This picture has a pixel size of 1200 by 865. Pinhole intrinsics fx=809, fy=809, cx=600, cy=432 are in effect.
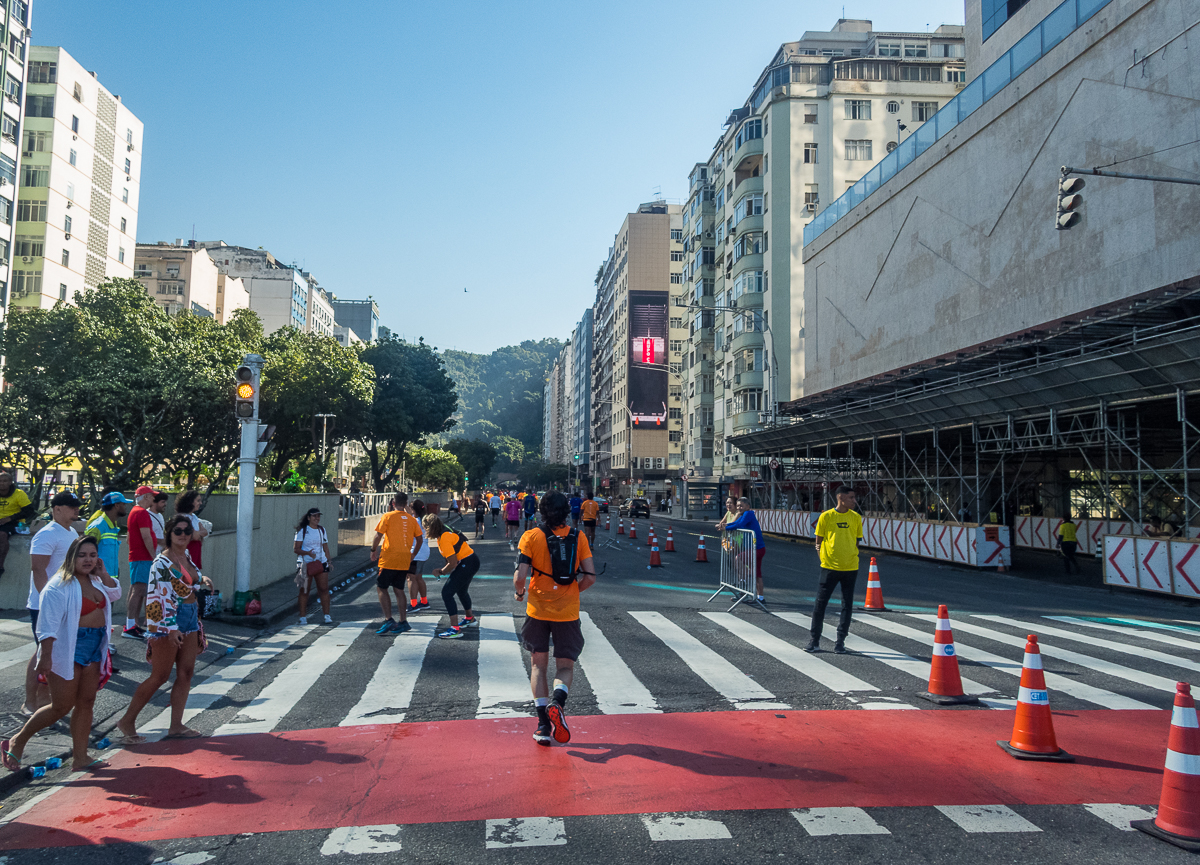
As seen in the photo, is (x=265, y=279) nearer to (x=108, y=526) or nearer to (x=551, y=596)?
(x=108, y=526)

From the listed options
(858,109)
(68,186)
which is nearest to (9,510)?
(858,109)

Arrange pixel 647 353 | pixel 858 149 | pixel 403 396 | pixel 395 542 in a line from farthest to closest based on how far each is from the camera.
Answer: pixel 647 353, pixel 858 149, pixel 403 396, pixel 395 542

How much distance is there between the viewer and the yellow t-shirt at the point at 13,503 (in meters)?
10.2

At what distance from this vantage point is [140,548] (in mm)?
9125

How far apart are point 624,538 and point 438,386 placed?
2321cm

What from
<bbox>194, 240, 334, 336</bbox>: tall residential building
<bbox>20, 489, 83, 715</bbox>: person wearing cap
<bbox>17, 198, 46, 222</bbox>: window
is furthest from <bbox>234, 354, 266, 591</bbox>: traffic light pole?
<bbox>194, 240, 334, 336</bbox>: tall residential building

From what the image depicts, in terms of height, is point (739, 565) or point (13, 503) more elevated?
point (13, 503)

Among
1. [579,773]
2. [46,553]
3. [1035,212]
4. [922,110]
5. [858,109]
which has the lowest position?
[579,773]

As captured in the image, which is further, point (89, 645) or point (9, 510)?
point (9, 510)

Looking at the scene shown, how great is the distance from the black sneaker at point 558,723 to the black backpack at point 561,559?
89 cm

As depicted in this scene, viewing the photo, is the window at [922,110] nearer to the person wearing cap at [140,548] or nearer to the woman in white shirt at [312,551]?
the woman in white shirt at [312,551]

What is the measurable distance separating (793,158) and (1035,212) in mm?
26330

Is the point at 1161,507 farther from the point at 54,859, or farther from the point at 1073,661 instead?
the point at 54,859

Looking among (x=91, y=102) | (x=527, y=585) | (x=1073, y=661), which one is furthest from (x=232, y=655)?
(x=91, y=102)
